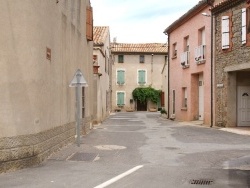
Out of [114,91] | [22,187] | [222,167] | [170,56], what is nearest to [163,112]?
[170,56]

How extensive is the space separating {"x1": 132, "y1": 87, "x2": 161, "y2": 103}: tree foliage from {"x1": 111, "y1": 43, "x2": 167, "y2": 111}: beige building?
37.9 inches

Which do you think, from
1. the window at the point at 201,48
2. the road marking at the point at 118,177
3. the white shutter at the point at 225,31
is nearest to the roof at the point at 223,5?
the white shutter at the point at 225,31

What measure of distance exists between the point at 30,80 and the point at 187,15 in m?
18.9

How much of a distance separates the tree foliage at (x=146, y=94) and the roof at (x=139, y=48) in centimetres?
533

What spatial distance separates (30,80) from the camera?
8.97m

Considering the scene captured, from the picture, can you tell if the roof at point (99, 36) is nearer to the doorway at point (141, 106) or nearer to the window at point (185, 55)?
the window at point (185, 55)

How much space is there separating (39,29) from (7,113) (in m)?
2.16

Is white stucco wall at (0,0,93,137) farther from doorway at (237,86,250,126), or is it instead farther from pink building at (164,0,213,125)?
pink building at (164,0,213,125)

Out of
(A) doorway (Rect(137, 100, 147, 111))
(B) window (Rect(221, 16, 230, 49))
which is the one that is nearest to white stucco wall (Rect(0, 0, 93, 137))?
(B) window (Rect(221, 16, 230, 49))

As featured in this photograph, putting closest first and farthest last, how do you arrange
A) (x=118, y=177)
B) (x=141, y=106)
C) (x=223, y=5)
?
(x=118, y=177), (x=223, y=5), (x=141, y=106)

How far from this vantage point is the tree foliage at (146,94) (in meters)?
55.0

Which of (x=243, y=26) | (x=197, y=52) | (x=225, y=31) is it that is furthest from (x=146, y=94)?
(x=243, y=26)

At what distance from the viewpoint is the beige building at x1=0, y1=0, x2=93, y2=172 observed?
845 centimetres

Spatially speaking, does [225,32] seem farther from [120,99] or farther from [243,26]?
[120,99]
